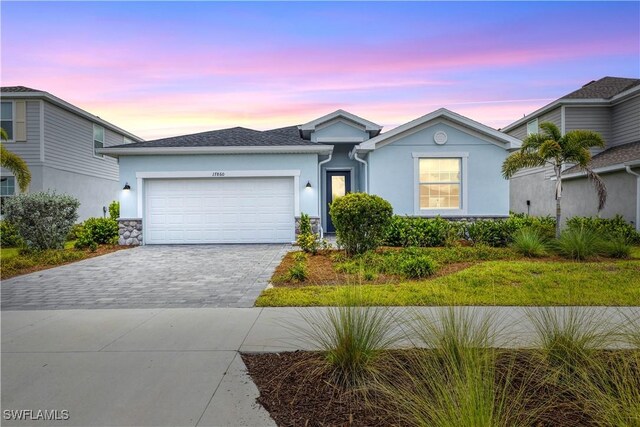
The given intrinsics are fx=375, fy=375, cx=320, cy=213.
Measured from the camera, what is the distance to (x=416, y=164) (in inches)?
535

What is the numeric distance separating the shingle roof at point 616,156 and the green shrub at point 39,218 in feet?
62.4

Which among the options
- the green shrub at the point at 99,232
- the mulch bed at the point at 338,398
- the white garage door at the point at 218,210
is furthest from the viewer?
the white garage door at the point at 218,210

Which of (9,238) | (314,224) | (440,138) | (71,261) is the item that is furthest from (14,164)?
(440,138)

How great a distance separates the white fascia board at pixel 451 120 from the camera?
13.3 meters

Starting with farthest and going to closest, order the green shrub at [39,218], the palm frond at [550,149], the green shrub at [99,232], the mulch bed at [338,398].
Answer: the green shrub at [99,232] → the green shrub at [39,218] → the palm frond at [550,149] → the mulch bed at [338,398]

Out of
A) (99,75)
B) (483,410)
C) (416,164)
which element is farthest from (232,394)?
(99,75)

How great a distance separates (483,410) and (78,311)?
5.64 metres

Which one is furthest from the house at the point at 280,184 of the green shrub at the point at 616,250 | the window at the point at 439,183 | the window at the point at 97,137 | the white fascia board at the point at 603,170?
the window at the point at 97,137

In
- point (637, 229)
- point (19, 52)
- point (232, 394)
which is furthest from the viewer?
point (637, 229)

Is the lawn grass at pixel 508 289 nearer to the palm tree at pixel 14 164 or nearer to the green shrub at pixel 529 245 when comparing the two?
the green shrub at pixel 529 245

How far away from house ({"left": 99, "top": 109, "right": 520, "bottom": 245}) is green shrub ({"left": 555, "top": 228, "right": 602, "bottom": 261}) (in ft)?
13.2

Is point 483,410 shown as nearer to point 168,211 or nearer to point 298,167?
point 298,167

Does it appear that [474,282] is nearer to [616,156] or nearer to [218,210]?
[218,210]

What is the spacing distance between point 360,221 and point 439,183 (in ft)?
18.8
